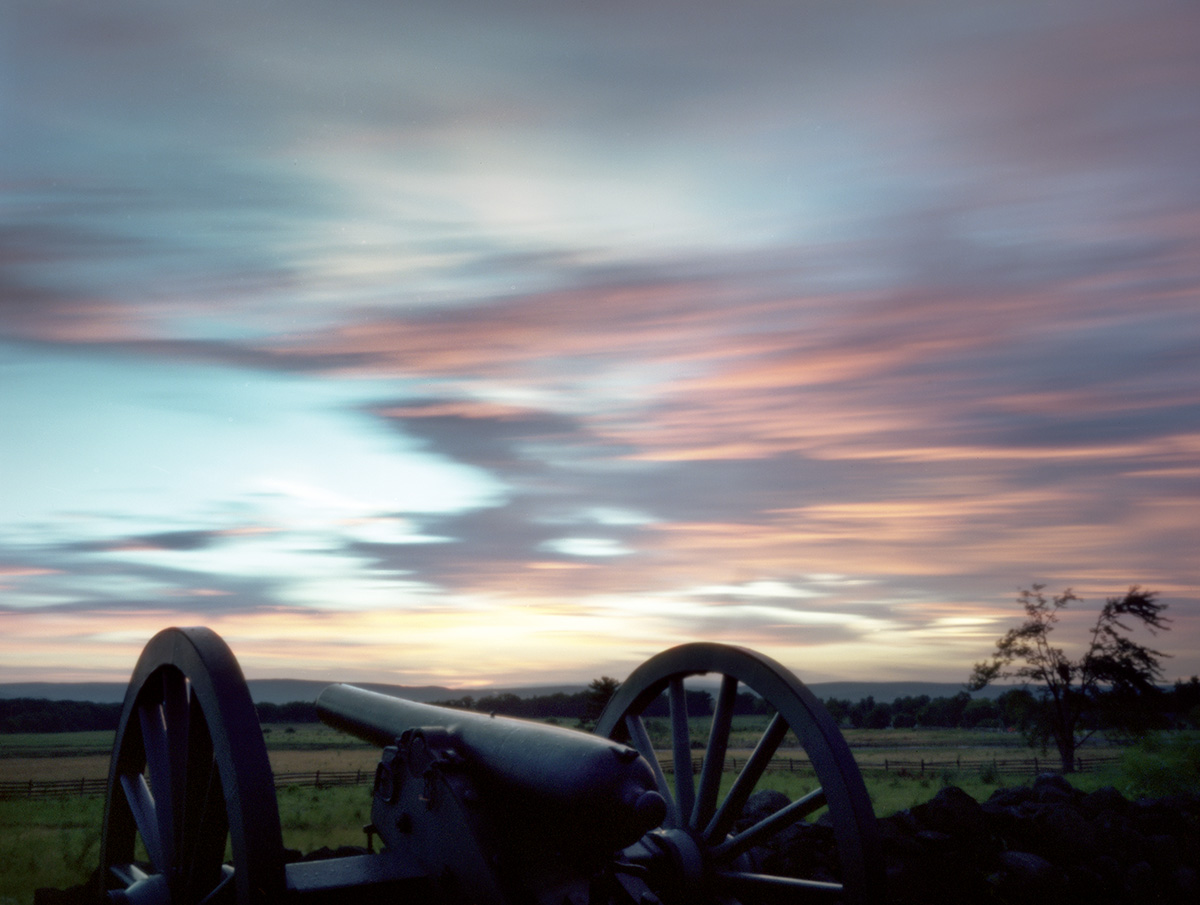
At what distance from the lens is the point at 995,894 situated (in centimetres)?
977

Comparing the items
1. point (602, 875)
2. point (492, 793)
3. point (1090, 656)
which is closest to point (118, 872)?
point (492, 793)

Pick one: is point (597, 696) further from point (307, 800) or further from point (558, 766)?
point (307, 800)

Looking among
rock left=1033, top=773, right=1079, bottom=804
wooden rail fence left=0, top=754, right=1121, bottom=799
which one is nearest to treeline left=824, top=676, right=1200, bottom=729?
wooden rail fence left=0, top=754, right=1121, bottom=799

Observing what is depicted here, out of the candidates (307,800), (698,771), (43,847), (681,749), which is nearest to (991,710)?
(698,771)

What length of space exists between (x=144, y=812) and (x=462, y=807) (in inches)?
104

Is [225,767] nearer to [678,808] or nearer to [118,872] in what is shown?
[118,872]

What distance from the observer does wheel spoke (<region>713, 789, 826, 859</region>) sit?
6.68m

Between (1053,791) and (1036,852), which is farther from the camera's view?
(1053,791)

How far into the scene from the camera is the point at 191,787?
581 cm

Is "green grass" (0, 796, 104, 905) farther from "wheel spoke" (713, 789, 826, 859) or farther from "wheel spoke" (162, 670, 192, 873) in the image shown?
"wheel spoke" (713, 789, 826, 859)

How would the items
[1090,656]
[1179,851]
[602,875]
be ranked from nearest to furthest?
[602,875], [1179,851], [1090,656]

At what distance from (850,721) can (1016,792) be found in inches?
3031

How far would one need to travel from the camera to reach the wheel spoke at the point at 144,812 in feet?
20.9

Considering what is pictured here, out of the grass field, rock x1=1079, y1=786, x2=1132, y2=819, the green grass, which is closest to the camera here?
the green grass
